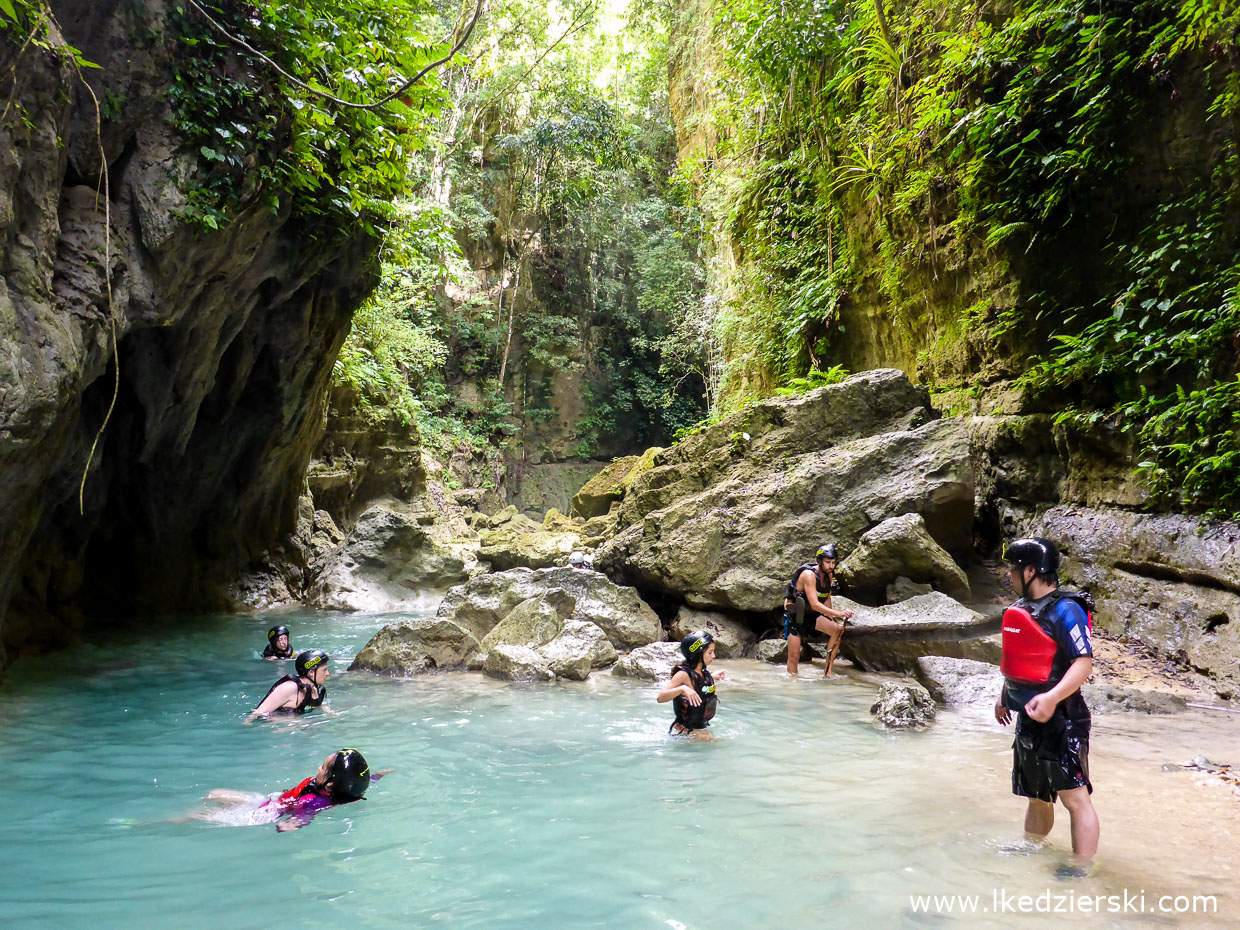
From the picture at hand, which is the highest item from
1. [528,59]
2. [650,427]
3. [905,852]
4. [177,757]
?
[528,59]

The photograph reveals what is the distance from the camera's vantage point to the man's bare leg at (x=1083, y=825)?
2.92 metres

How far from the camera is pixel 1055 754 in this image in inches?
116

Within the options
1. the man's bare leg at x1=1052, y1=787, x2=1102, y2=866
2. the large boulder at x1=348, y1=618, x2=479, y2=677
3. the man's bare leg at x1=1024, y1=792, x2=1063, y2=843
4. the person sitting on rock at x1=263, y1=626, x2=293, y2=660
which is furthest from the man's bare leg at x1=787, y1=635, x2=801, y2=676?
the person sitting on rock at x1=263, y1=626, x2=293, y2=660

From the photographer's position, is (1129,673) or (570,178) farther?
(570,178)

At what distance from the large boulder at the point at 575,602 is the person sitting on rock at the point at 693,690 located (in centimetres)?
340

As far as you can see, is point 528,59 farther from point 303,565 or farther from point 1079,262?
point 1079,262

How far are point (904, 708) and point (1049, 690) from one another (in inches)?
102

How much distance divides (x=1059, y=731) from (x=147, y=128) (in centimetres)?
778

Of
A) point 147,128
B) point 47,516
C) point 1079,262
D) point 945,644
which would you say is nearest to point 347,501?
point 47,516

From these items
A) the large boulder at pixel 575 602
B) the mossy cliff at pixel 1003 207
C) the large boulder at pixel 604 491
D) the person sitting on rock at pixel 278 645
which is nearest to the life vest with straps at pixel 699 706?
the large boulder at pixel 575 602

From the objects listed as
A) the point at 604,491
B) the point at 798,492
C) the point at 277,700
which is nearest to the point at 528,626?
the point at 277,700

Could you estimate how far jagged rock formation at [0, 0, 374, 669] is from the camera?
4.90 meters

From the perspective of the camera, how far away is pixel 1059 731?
2953 millimetres

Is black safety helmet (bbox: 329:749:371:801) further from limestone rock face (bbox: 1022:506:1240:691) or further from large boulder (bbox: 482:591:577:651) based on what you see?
limestone rock face (bbox: 1022:506:1240:691)
